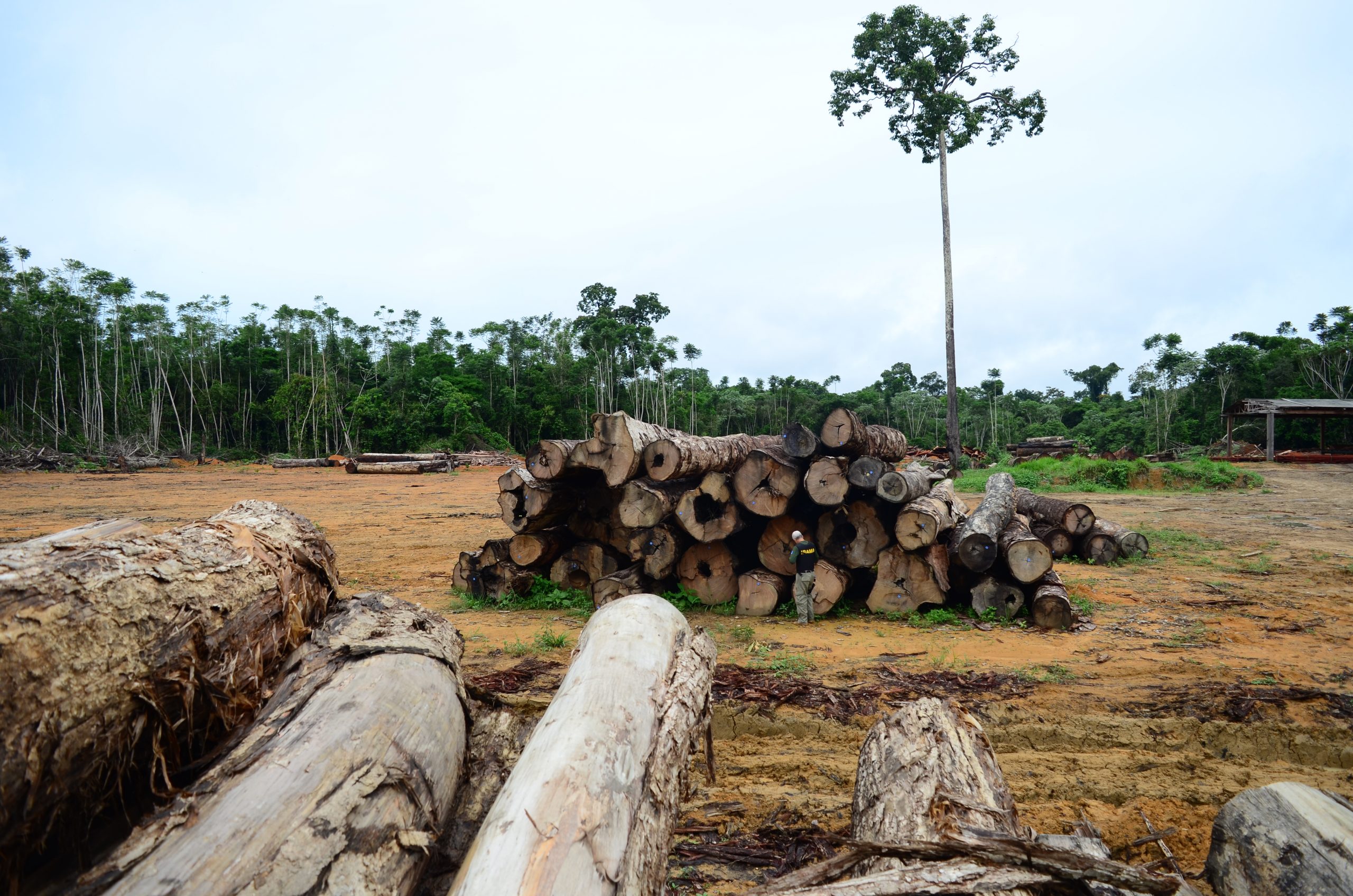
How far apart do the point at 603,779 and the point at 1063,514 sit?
9.84 metres

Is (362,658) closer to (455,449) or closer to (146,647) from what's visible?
(146,647)

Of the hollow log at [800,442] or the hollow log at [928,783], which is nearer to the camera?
the hollow log at [928,783]

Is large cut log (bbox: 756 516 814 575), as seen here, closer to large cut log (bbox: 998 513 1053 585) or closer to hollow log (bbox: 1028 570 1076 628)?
large cut log (bbox: 998 513 1053 585)

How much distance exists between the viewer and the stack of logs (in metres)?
6.94

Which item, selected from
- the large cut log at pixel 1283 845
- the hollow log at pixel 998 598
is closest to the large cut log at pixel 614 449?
the hollow log at pixel 998 598

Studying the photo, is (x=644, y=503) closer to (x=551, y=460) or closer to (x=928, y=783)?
(x=551, y=460)

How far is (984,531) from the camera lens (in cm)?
714

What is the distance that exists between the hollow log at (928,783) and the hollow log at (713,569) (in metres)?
4.18

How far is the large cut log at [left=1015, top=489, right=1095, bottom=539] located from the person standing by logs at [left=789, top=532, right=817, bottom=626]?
4.06m

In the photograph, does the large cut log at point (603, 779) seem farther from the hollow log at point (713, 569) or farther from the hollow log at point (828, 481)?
the hollow log at point (713, 569)

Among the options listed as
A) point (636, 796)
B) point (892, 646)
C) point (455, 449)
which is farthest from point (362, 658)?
point (455, 449)

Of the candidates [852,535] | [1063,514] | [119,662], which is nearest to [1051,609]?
[852,535]

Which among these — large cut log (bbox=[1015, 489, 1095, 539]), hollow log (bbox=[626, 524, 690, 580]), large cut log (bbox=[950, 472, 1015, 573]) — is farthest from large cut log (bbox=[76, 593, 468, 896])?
large cut log (bbox=[1015, 489, 1095, 539])

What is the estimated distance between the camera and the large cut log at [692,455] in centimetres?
700
